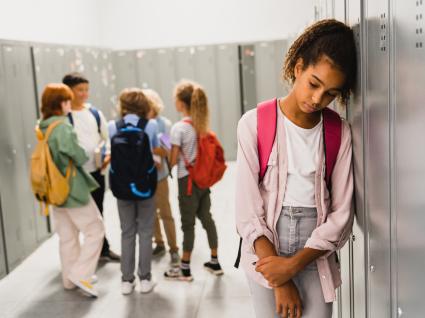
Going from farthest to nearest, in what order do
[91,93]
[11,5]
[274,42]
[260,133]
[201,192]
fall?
[274,42]
[91,93]
[11,5]
[201,192]
[260,133]

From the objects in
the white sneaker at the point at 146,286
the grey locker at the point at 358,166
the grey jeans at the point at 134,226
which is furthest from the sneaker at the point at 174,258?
the grey locker at the point at 358,166

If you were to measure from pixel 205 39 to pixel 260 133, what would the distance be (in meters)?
7.89

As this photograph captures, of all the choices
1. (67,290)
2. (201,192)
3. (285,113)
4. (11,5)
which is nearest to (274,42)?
(11,5)

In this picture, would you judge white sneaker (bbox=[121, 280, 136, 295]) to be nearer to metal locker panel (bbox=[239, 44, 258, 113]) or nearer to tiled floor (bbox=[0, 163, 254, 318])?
tiled floor (bbox=[0, 163, 254, 318])

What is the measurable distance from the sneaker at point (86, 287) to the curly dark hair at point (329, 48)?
9.18 feet

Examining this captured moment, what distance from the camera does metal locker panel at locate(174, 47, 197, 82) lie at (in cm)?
882

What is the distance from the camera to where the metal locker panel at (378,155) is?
4.68 ft

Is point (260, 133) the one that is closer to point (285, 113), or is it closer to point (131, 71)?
point (285, 113)

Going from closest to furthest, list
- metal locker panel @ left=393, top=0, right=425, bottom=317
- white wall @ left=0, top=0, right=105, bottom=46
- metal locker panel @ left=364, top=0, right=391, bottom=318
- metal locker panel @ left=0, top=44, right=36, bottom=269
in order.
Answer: metal locker panel @ left=393, top=0, right=425, bottom=317 < metal locker panel @ left=364, top=0, right=391, bottom=318 < metal locker panel @ left=0, top=44, right=36, bottom=269 < white wall @ left=0, top=0, right=105, bottom=46

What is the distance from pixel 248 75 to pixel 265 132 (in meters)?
7.15

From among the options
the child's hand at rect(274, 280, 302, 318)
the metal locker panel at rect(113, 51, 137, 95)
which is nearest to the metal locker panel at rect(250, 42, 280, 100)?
the metal locker panel at rect(113, 51, 137, 95)

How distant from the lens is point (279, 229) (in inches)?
71.9

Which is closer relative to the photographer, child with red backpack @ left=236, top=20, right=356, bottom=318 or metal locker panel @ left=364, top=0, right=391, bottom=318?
Result: metal locker panel @ left=364, top=0, right=391, bottom=318

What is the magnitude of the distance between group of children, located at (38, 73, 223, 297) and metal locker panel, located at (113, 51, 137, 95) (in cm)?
447
